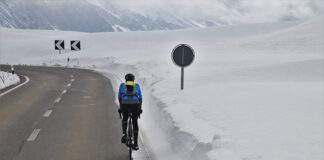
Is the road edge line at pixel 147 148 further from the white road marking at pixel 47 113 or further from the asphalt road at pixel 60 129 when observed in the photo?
the white road marking at pixel 47 113

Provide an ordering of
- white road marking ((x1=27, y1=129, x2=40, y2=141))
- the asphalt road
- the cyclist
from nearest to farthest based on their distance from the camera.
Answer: the cyclist → the asphalt road → white road marking ((x1=27, y1=129, x2=40, y2=141))

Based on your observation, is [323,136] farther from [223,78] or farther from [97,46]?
[97,46]

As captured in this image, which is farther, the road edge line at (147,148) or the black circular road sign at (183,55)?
the black circular road sign at (183,55)

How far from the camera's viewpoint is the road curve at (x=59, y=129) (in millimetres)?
8055

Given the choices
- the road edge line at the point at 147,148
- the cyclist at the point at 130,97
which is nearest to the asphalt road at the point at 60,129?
the road edge line at the point at 147,148

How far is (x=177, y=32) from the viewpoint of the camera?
3634 inches

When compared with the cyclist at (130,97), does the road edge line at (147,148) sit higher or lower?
lower

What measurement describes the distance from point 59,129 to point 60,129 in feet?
0.08

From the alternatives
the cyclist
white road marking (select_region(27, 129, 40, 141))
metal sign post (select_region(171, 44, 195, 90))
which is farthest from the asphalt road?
metal sign post (select_region(171, 44, 195, 90))

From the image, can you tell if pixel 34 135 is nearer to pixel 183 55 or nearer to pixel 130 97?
pixel 130 97

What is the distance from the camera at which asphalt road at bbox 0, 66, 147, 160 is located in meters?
8.05

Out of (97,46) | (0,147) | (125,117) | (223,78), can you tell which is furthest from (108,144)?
(97,46)

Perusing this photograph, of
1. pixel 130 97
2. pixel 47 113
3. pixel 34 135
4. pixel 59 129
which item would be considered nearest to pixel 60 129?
pixel 59 129

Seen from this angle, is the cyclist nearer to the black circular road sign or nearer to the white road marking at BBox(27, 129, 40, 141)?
the white road marking at BBox(27, 129, 40, 141)
